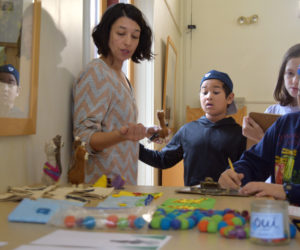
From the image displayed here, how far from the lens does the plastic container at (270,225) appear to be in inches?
27.9

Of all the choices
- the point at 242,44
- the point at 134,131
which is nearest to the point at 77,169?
the point at 134,131

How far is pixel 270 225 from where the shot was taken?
713 mm

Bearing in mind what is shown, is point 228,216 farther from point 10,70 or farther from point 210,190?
point 10,70

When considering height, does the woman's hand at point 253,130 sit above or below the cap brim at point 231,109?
below

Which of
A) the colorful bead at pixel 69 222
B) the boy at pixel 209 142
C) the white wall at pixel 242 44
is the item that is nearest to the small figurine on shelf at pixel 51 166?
the colorful bead at pixel 69 222

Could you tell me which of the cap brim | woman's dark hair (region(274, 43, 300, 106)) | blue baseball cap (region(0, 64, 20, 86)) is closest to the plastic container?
blue baseball cap (region(0, 64, 20, 86))

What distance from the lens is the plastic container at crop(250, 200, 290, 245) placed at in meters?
0.71

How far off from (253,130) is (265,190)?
692 millimetres

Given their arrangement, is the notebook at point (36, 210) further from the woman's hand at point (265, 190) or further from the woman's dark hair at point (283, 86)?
the woman's dark hair at point (283, 86)

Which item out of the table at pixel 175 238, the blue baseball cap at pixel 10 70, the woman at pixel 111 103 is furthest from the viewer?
the woman at pixel 111 103

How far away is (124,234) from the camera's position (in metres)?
0.78

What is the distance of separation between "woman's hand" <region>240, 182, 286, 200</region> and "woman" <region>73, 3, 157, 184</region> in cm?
38

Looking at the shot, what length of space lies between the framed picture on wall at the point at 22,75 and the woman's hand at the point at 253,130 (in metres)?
1.01

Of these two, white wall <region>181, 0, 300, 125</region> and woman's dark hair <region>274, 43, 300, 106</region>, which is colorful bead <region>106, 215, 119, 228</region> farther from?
white wall <region>181, 0, 300, 125</region>
